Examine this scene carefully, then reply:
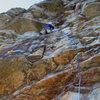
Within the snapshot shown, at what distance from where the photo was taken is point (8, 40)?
9.23 m

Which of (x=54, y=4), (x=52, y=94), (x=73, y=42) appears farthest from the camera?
(x=54, y=4)

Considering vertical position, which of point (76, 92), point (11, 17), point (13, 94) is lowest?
point (13, 94)

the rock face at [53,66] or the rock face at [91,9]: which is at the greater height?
the rock face at [91,9]

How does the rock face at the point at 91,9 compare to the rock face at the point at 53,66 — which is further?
the rock face at the point at 91,9

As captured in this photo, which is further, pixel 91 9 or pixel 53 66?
pixel 91 9

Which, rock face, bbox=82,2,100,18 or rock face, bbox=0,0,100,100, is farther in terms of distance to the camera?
rock face, bbox=82,2,100,18

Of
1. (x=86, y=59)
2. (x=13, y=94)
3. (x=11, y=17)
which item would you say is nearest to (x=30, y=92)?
(x=13, y=94)

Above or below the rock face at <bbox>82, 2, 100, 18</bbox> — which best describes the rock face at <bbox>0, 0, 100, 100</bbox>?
below

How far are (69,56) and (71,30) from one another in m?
2.70

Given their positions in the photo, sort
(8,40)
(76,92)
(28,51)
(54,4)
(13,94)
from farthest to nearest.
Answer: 1. (54,4)
2. (8,40)
3. (28,51)
4. (13,94)
5. (76,92)

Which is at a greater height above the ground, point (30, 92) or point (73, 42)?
point (73, 42)

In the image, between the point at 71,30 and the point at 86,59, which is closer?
the point at 86,59

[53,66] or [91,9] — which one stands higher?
[91,9]

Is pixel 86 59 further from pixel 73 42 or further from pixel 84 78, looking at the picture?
pixel 73 42
